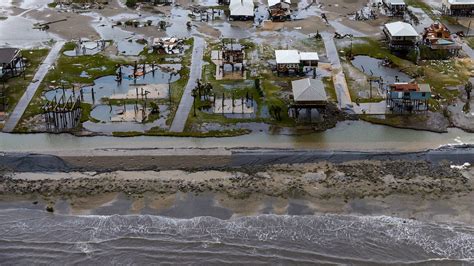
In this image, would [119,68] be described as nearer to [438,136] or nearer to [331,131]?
[331,131]

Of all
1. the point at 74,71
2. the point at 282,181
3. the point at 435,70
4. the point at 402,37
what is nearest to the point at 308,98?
the point at 282,181

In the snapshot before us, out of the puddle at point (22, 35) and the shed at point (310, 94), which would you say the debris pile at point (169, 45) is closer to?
the puddle at point (22, 35)

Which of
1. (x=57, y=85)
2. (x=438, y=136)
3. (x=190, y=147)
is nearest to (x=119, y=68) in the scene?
(x=57, y=85)

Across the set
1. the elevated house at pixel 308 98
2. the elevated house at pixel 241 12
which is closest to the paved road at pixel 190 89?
the elevated house at pixel 241 12

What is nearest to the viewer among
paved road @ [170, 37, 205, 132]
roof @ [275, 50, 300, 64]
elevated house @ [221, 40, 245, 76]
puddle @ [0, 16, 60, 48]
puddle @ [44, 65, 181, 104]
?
paved road @ [170, 37, 205, 132]

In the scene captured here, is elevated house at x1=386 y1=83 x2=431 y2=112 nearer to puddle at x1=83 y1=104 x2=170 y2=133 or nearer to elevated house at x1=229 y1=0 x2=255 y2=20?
puddle at x1=83 y1=104 x2=170 y2=133

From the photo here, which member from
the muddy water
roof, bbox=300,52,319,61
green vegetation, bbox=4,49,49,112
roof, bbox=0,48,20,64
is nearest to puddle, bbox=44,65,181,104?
green vegetation, bbox=4,49,49,112

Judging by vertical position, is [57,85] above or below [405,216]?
above

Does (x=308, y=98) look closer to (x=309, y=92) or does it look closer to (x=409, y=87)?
(x=309, y=92)
